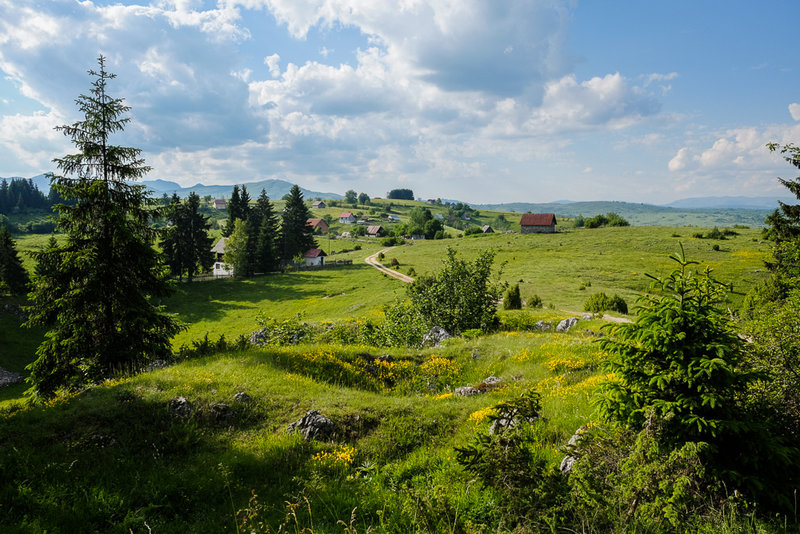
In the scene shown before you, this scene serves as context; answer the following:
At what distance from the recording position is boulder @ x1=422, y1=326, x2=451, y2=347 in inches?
743

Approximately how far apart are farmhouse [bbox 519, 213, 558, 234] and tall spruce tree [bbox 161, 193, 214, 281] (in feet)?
263

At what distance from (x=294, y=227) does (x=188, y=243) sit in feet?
70.3

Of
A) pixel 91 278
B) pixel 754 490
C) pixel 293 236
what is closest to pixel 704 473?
pixel 754 490

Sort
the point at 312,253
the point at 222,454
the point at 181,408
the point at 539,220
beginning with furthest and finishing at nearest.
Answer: the point at 539,220 < the point at 312,253 < the point at 181,408 < the point at 222,454

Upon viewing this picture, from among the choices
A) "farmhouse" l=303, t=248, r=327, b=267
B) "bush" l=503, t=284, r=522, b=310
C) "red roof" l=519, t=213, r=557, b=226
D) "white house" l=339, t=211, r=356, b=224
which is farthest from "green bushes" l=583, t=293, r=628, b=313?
"white house" l=339, t=211, r=356, b=224

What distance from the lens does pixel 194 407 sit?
8.70 m

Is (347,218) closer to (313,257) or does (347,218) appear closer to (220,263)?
(313,257)

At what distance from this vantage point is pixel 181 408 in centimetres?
853

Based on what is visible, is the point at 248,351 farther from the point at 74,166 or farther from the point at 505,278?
the point at 505,278

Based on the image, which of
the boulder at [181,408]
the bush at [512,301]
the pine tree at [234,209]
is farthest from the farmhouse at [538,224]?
the boulder at [181,408]

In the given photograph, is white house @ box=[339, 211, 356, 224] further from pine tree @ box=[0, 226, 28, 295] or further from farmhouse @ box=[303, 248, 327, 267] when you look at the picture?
pine tree @ box=[0, 226, 28, 295]

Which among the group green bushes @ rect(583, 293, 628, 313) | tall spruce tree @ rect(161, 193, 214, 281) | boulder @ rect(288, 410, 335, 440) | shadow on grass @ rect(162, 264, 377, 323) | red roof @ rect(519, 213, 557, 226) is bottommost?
shadow on grass @ rect(162, 264, 377, 323)

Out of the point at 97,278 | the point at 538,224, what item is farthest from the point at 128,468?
the point at 538,224

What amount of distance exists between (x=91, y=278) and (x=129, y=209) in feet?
11.2
